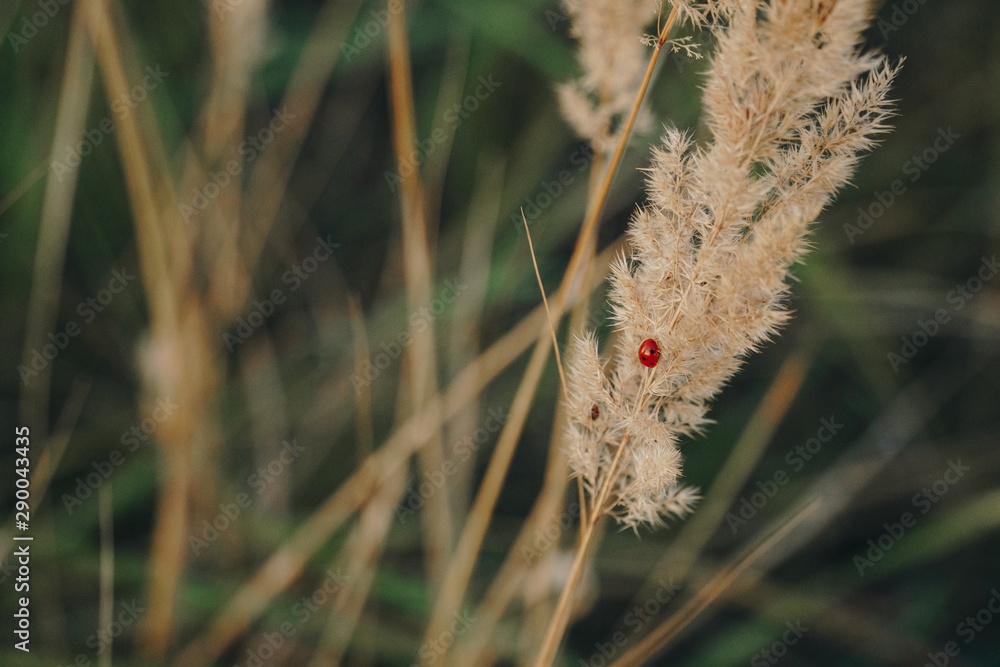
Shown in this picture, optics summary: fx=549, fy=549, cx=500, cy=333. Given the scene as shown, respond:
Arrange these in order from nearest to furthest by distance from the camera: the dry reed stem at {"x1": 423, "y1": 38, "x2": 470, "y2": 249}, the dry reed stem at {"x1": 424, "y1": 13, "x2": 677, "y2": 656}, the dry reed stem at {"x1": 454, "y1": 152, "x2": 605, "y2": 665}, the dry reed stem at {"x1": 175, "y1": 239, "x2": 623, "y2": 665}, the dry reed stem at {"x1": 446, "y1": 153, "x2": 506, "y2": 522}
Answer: the dry reed stem at {"x1": 424, "y1": 13, "x2": 677, "y2": 656}, the dry reed stem at {"x1": 454, "y1": 152, "x2": 605, "y2": 665}, the dry reed stem at {"x1": 175, "y1": 239, "x2": 623, "y2": 665}, the dry reed stem at {"x1": 446, "y1": 153, "x2": 506, "y2": 522}, the dry reed stem at {"x1": 423, "y1": 38, "x2": 470, "y2": 249}

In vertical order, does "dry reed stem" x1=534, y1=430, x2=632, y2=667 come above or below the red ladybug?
below

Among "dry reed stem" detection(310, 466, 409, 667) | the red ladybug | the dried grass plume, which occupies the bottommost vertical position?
"dry reed stem" detection(310, 466, 409, 667)

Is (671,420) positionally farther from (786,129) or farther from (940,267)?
(940,267)

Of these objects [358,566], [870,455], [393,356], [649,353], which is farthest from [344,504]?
[870,455]

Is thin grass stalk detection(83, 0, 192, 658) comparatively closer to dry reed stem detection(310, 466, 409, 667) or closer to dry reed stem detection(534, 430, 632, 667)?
dry reed stem detection(310, 466, 409, 667)

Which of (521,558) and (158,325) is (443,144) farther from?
(521,558)

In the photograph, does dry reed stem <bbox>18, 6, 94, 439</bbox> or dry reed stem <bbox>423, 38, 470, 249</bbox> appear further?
dry reed stem <bbox>423, 38, 470, 249</bbox>

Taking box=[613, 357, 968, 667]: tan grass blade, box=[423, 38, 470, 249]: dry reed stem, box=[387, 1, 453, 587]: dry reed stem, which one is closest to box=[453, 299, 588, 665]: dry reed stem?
box=[387, 1, 453, 587]: dry reed stem
